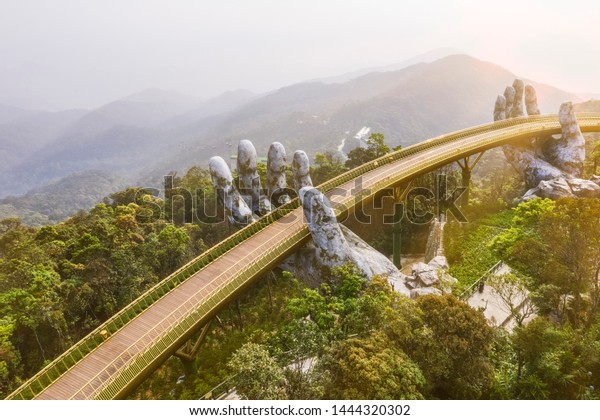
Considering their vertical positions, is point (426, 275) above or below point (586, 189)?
above

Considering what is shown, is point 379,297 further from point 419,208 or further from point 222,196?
point 419,208

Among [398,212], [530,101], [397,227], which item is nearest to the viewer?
[398,212]

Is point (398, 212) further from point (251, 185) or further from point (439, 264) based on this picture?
point (251, 185)

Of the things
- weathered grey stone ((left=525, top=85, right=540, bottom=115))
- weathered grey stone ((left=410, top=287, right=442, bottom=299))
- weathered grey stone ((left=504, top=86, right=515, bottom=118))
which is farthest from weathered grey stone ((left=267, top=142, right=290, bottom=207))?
weathered grey stone ((left=525, top=85, right=540, bottom=115))

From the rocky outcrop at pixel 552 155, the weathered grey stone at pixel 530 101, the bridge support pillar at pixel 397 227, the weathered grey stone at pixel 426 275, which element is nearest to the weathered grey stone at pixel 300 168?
the bridge support pillar at pixel 397 227

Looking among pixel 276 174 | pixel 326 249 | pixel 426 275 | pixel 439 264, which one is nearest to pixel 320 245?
pixel 326 249
